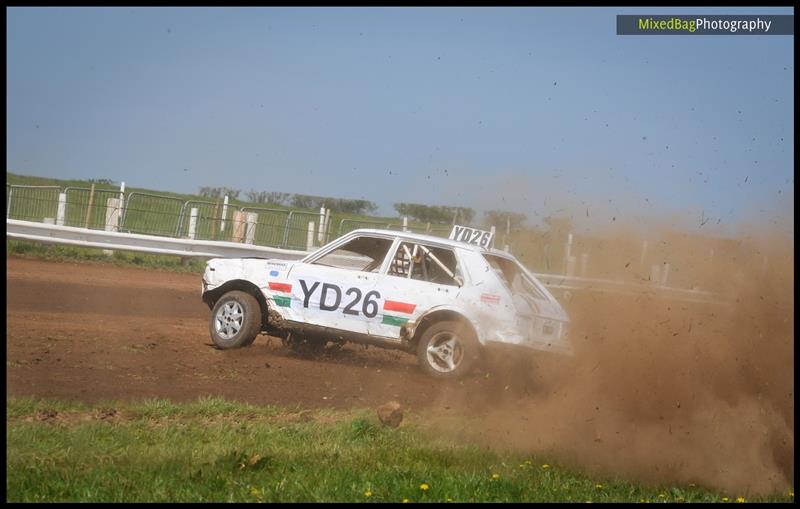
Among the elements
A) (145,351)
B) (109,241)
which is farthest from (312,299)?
(109,241)

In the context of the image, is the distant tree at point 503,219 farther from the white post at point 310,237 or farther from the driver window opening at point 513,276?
the white post at point 310,237

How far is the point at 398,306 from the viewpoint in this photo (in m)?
11.2

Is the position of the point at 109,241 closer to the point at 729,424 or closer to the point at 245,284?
the point at 245,284

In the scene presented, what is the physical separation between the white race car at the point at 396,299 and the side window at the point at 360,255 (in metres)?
0.01

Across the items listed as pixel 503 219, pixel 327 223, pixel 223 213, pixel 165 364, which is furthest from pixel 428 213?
pixel 165 364

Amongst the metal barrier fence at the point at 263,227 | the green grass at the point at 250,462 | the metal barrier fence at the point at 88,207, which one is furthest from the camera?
the metal barrier fence at the point at 263,227

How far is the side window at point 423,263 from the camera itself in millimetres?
11336

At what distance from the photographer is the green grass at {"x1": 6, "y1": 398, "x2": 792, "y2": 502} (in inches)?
235

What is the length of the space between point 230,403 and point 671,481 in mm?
3751

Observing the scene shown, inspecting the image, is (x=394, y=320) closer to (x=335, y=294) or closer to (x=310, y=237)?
(x=335, y=294)

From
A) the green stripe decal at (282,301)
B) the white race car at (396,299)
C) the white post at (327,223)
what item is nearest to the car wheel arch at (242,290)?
the white race car at (396,299)

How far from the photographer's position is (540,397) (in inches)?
366


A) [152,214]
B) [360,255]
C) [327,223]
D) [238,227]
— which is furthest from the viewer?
[327,223]

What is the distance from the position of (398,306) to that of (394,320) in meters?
0.17
